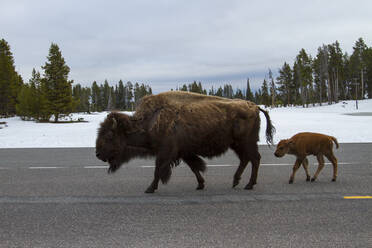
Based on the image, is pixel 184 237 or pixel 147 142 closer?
pixel 184 237

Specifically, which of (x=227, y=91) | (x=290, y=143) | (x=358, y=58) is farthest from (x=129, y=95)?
(x=290, y=143)

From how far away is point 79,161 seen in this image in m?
9.73

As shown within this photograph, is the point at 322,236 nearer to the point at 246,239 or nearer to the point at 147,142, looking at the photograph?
the point at 246,239

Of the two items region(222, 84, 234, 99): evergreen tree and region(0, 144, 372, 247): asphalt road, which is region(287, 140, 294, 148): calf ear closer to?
region(0, 144, 372, 247): asphalt road

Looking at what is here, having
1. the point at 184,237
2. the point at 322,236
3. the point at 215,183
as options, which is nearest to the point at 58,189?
the point at 215,183

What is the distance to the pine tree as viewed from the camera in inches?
1633

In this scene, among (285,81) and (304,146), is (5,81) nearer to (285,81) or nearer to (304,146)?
(304,146)

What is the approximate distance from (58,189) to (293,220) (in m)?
3.99

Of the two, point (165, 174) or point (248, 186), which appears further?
point (248, 186)

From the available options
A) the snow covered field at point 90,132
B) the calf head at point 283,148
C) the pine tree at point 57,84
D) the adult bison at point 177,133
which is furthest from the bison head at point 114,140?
the pine tree at point 57,84

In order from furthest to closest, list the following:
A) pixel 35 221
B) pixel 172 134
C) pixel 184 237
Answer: pixel 172 134 < pixel 35 221 < pixel 184 237

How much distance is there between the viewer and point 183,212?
14.2 ft

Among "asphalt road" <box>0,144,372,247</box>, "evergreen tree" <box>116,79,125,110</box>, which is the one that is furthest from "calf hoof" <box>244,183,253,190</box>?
"evergreen tree" <box>116,79,125,110</box>

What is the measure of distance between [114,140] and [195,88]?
399 ft
